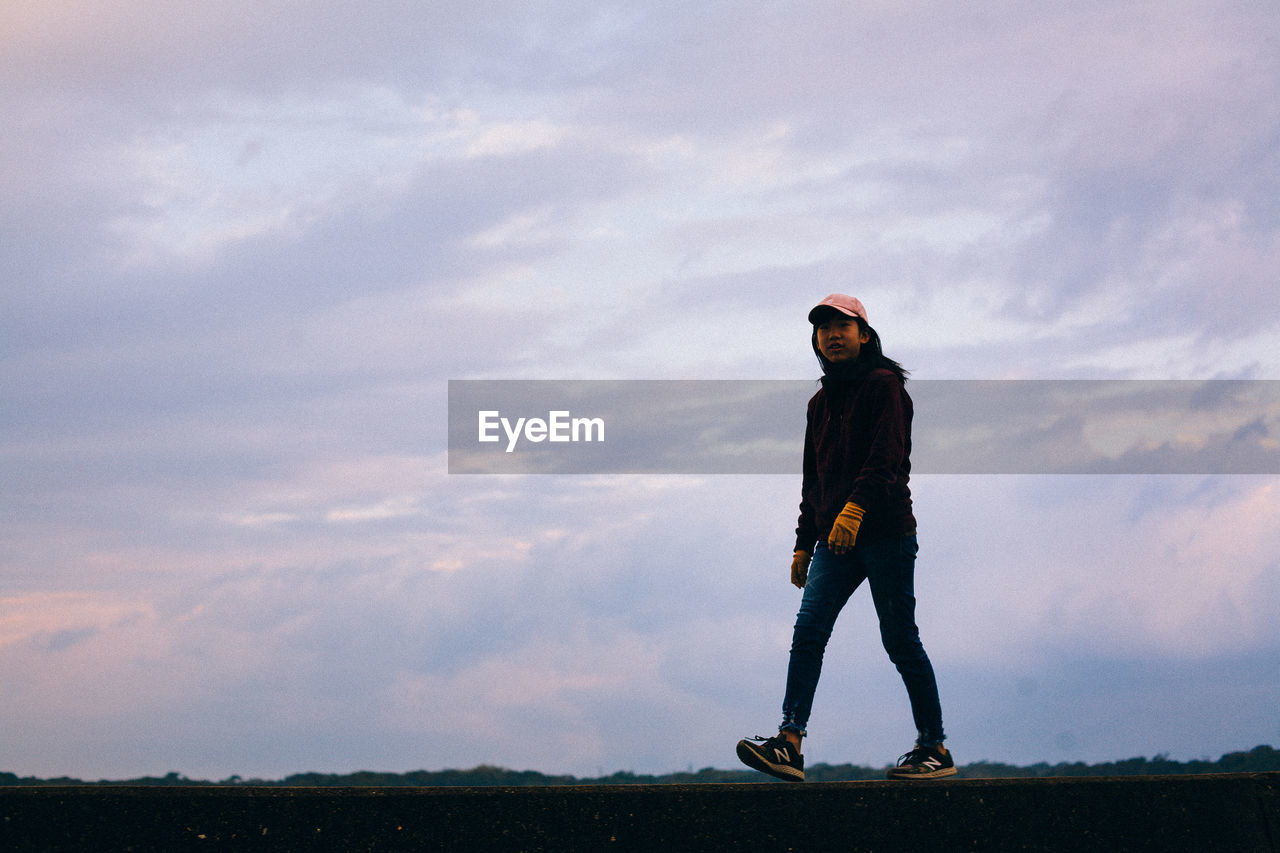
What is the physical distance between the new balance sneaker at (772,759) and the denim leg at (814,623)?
0.16 meters

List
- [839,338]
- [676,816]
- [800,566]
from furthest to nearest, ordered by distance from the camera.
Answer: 1. [800,566]
2. [839,338]
3. [676,816]

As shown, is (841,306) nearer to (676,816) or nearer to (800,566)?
(800,566)

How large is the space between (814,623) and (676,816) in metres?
1.50

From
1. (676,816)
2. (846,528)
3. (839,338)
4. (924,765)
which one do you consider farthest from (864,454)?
(676,816)

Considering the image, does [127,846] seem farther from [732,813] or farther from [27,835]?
[732,813]

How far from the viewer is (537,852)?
370 centimetres

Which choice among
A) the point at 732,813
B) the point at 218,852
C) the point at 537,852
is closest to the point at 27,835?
the point at 218,852

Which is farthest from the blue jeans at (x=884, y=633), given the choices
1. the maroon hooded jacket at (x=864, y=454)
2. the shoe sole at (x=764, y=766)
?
the shoe sole at (x=764, y=766)

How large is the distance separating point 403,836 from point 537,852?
48 cm

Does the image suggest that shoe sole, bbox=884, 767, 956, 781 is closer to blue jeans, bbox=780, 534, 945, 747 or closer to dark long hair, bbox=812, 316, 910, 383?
blue jeans, bbox=780, 534, 945, 747

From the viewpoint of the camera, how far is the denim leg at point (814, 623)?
4.93m

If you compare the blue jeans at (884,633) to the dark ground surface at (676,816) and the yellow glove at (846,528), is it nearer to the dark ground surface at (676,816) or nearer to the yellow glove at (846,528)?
the yellow glove at (846,528)

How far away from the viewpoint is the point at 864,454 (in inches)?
198

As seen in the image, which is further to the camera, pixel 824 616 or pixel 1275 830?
pixel 824 616
